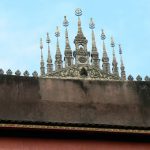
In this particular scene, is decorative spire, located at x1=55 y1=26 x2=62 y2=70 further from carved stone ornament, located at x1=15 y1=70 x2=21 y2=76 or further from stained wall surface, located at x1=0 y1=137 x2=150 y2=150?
stained wall surface, located at x1=0 y1=137 x2=150 y2=150

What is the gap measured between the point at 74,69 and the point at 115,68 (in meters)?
6.16

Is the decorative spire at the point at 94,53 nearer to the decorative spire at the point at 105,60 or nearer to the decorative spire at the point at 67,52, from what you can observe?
the decorative spire at the point at 105,60

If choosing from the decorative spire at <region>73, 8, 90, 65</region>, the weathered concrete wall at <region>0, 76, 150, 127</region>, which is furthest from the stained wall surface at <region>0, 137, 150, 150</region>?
the decorative spire at <region>73, 8, 90, 65</region>

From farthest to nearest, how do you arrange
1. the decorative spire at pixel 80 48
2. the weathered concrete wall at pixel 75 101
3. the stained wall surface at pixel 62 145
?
the decorative spire at pixel 80 48 < the weathered concrete wall at pixel 75 101 < the stained wall surface at pixel 62 145

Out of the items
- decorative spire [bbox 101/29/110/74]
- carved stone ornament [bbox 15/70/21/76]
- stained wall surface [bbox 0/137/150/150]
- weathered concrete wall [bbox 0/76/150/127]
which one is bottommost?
stained wall surface [bbox 0/137/150/150]

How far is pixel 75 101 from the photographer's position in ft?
34.7

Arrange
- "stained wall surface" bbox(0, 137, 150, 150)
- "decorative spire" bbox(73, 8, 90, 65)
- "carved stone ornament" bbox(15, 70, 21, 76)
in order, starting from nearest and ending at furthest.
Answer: "stained wall surface" bbox(0, 137, 150, 150) < "carved stone ornament" bbox(15, 70, 21, 76) < "decorative spire" bbox(73, 8, 90, 65)

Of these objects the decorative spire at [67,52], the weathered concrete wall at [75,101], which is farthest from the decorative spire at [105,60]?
the weathered concrete wall at [75,101]

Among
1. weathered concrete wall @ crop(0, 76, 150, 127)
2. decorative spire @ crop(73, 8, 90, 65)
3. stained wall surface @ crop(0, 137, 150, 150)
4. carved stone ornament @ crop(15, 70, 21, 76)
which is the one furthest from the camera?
decorative spire @ crop(73, 8, 90, 65)

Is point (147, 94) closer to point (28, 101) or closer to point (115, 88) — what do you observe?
point (115, 88)

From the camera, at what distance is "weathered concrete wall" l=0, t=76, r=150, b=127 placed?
1021cm

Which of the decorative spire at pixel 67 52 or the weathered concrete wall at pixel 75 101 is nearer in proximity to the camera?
the weathered concrete wall at pixel 75 101

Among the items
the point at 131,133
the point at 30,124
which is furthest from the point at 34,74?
the point at 131,133

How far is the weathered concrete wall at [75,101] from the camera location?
10211mm
